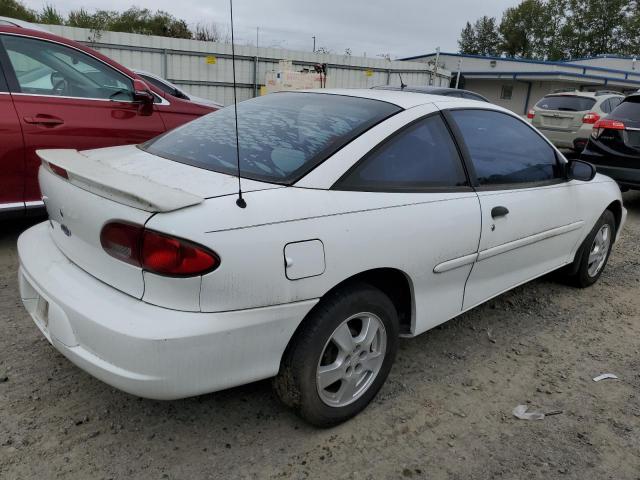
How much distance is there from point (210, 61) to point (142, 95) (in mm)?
12560

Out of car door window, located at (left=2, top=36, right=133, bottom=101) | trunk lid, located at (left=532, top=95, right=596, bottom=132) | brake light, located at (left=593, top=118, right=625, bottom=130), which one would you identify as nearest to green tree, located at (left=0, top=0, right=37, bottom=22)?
trunk lid, located at (left=532, top=95, right=596, bottom=132)

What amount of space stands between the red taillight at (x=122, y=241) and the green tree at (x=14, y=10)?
91.2 feet

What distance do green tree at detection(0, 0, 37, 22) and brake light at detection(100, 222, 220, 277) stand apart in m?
28.0

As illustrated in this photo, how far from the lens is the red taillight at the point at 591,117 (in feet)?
36.4

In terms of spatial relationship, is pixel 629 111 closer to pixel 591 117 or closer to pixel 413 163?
pixel 591 117

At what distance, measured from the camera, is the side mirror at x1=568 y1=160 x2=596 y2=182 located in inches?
142

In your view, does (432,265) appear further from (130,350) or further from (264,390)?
(130,350)

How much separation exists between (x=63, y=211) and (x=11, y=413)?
929 mm

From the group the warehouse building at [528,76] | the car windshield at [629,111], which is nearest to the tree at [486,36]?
the warehouse building at [528,76]

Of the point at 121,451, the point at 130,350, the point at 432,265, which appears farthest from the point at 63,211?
the point at 432,265

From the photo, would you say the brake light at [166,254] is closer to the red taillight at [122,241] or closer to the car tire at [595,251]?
the red taillight at [122,241]

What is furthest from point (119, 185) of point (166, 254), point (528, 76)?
point (528, 76)

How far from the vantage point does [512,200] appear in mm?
3031

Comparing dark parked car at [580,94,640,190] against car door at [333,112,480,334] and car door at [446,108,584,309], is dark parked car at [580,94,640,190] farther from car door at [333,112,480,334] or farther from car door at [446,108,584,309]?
car door at [333,112,480,334]
